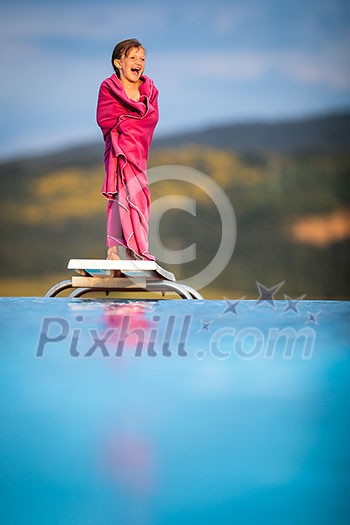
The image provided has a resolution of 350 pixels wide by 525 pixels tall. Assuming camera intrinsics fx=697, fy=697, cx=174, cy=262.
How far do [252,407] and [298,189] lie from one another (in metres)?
5.04

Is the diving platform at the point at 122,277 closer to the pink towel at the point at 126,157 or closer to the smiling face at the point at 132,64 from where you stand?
the pink towel at the point at 126,157

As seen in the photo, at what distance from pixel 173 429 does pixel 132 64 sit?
8.19 ft

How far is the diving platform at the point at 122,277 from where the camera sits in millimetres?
3098

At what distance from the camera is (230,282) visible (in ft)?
18.6

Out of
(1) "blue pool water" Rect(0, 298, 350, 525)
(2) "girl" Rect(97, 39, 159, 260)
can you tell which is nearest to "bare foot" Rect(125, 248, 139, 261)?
(2) "girl" Rect(97, 39, 159, 260)

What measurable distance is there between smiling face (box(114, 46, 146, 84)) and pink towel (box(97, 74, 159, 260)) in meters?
0.05

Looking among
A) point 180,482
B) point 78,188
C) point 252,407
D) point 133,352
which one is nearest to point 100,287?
point 133,352

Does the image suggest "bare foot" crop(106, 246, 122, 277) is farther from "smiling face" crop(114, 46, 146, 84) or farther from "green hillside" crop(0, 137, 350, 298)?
"green hillside" crop(0, 137, 350, 298)

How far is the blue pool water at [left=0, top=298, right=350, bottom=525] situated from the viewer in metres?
0.78

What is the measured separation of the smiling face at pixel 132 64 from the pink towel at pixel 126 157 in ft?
0.18

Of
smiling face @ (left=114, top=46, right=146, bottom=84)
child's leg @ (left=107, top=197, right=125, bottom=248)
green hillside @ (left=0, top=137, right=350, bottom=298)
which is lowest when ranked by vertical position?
child's leg @ (left=107, top=197, right=125, bottom=248)

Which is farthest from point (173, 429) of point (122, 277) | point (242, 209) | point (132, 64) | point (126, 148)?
point (242, 209)

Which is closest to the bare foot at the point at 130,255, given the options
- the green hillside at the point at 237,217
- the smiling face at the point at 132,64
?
the smiling face at the point at 132,64

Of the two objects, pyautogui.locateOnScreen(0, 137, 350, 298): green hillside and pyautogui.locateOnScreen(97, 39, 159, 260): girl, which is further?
pyautogui.locateOnScreen(0, 137, 350, 298): green hillside
